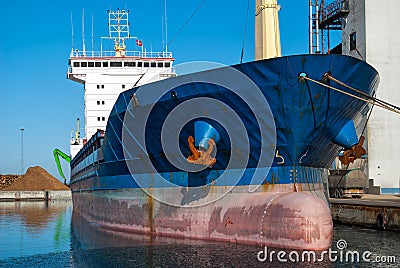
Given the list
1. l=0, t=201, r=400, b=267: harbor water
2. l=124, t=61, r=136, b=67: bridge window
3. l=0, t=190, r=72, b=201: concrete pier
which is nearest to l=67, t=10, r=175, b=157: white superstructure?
l=124, t=61, r=136, b=67: bridge window

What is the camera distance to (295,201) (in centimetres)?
1084

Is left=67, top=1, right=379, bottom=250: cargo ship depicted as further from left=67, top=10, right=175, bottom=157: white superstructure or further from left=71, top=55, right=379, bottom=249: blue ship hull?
left=67, top=10, right=175, bottom=157: white superstructure

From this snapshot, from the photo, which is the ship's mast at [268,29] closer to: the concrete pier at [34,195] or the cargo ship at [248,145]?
the cargo ship at [248,145]

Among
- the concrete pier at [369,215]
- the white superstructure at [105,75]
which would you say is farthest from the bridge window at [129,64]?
the concrete pier at [369,215]

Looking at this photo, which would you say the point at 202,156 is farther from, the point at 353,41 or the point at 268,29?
the point at 353,41

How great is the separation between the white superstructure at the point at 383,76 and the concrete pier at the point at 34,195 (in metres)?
34.0

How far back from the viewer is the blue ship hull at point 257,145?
448 inches

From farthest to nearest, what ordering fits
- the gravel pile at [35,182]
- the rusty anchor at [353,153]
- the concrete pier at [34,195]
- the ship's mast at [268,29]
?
the gravel pile at [35,182], the concrete pier at [34,195], the ship's mast at [268,29], the rusty anchor at [353,153]

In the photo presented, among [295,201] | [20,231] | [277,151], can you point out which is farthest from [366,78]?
[20,231]

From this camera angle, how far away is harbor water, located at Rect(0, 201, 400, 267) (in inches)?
398

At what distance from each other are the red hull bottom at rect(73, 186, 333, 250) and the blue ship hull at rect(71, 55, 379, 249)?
0.02 m

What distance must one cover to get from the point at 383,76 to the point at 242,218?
18123mm

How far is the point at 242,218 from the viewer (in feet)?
38.0

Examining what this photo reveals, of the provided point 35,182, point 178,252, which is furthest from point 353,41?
point 35,182
